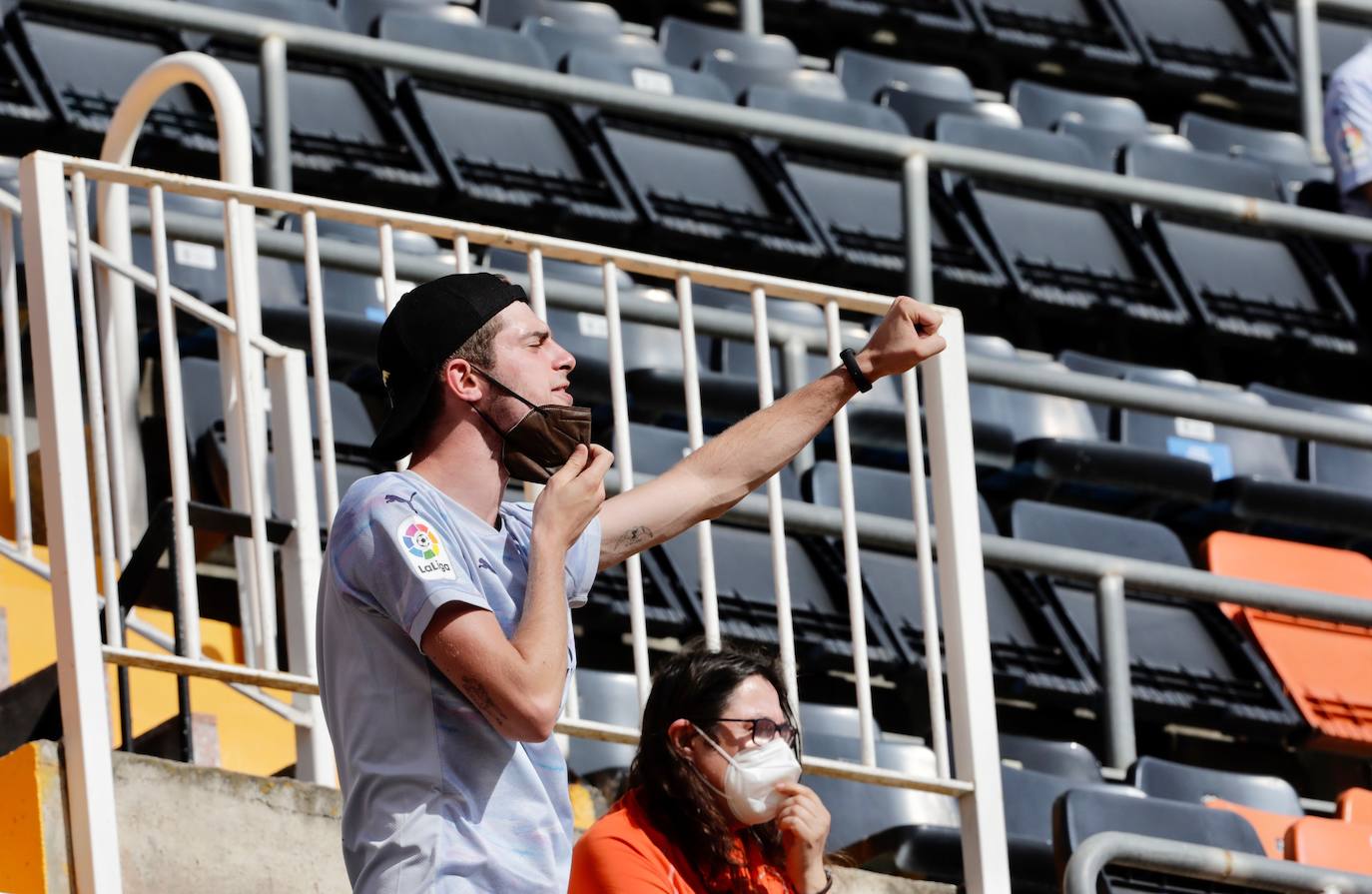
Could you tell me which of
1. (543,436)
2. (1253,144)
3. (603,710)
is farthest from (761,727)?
(1253,144)

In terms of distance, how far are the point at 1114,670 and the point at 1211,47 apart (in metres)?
4.59

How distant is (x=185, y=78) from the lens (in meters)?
4.11

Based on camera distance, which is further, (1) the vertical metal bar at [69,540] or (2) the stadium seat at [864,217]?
(2) the stadium seat at [864,217]

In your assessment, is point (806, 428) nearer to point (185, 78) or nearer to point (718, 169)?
point (185, 78)

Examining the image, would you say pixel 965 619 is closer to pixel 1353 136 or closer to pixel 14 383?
pixel 14 383

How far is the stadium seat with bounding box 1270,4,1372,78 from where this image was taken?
29.6ft

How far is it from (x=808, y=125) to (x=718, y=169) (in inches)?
34.7

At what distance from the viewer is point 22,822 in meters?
3.14

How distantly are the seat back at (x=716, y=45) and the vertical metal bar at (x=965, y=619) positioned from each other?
4090mm

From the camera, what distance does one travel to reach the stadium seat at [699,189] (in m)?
6.49

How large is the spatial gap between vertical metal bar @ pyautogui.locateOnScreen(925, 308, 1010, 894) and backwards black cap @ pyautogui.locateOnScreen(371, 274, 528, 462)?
45.9 inches

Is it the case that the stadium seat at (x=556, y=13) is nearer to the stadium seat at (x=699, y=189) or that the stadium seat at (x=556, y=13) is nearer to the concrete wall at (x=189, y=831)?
the stadium seat at (x=699, y=189)

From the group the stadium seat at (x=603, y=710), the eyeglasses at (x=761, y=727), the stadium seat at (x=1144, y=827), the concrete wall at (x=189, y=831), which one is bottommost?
the stadium seat at (x=1144, y=827)

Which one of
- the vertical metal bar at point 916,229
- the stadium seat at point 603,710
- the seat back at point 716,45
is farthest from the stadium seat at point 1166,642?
the seat back at point 716,45
